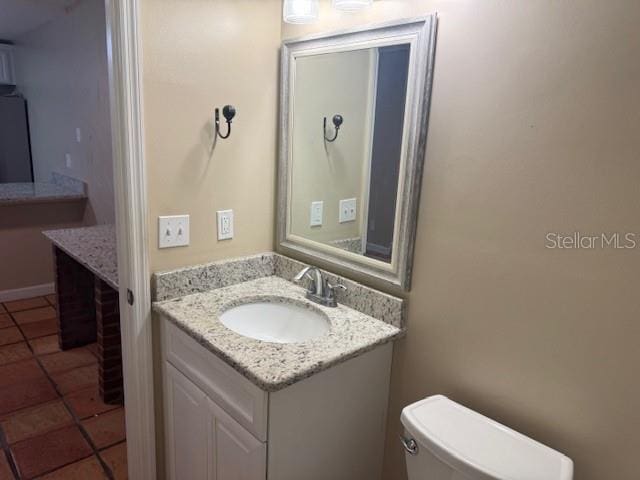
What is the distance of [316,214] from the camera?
1.75m

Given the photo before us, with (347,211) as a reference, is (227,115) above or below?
above

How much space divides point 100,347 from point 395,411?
163 centimetres

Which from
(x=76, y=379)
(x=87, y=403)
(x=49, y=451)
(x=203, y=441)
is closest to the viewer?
(x=203, y=441)

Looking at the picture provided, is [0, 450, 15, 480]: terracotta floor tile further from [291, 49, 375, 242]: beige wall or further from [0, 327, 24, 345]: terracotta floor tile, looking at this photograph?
[291, 49, 375, 242]: beige wall

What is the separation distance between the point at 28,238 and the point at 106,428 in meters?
2.16

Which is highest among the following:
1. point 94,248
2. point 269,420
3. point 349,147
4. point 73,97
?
point 73,97

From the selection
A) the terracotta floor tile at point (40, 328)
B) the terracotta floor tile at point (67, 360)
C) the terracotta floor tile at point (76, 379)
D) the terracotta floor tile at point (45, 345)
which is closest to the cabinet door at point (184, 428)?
the terracotta floor tile at point (76, 379)

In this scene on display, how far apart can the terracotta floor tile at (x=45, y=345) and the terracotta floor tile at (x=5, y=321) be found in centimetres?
36

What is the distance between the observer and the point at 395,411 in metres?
1.56

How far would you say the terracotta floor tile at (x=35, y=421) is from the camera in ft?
7.16

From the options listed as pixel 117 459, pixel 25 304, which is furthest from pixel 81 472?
pixel 25 304

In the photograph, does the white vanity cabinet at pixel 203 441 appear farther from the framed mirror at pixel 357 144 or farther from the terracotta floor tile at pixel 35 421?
the terracotta floor tile at pixel 35 421

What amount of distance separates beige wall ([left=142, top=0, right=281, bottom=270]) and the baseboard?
265cm

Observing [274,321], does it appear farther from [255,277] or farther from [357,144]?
[357,144]
